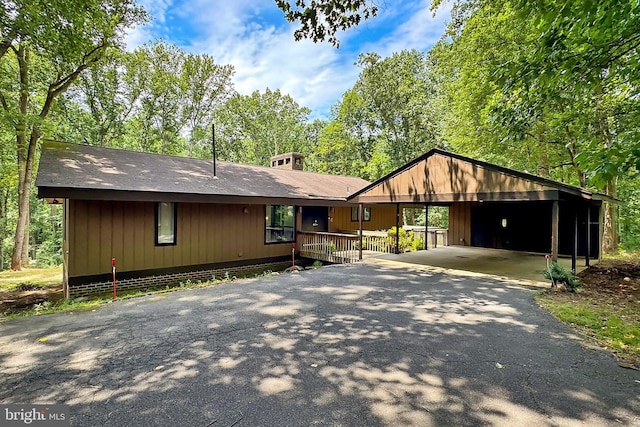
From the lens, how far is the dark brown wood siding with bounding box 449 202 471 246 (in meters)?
14.3

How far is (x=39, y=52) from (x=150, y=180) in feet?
25.5

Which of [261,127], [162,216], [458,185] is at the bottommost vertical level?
[162,216]

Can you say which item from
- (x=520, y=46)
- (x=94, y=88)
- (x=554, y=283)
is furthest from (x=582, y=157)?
(x=94, y=88)

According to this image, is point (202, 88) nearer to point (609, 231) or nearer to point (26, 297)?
point (26, 297)

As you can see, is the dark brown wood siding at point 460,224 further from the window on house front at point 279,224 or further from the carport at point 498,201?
the window on house front at point 279,224

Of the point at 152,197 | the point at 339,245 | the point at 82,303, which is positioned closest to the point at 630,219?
the point at 339,245

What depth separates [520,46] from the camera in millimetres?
11070

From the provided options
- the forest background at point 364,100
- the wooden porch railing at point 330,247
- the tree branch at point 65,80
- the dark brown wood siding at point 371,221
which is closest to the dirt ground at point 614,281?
the forest background at point 364,100

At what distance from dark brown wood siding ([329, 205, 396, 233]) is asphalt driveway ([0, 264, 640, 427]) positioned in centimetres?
940

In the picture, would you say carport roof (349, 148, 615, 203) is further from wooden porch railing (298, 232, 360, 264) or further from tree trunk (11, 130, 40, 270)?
tree trunk (11, 130, 40, 270)

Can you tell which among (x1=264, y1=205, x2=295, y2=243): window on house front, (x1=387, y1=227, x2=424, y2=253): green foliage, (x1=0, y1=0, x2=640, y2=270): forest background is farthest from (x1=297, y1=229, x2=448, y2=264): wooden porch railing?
(x1=0, y1=0, x2=640, y2=270): forest background

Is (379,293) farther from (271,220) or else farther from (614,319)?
(271,220)

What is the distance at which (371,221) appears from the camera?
16656 mm

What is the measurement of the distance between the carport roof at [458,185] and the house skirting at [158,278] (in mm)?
4622
